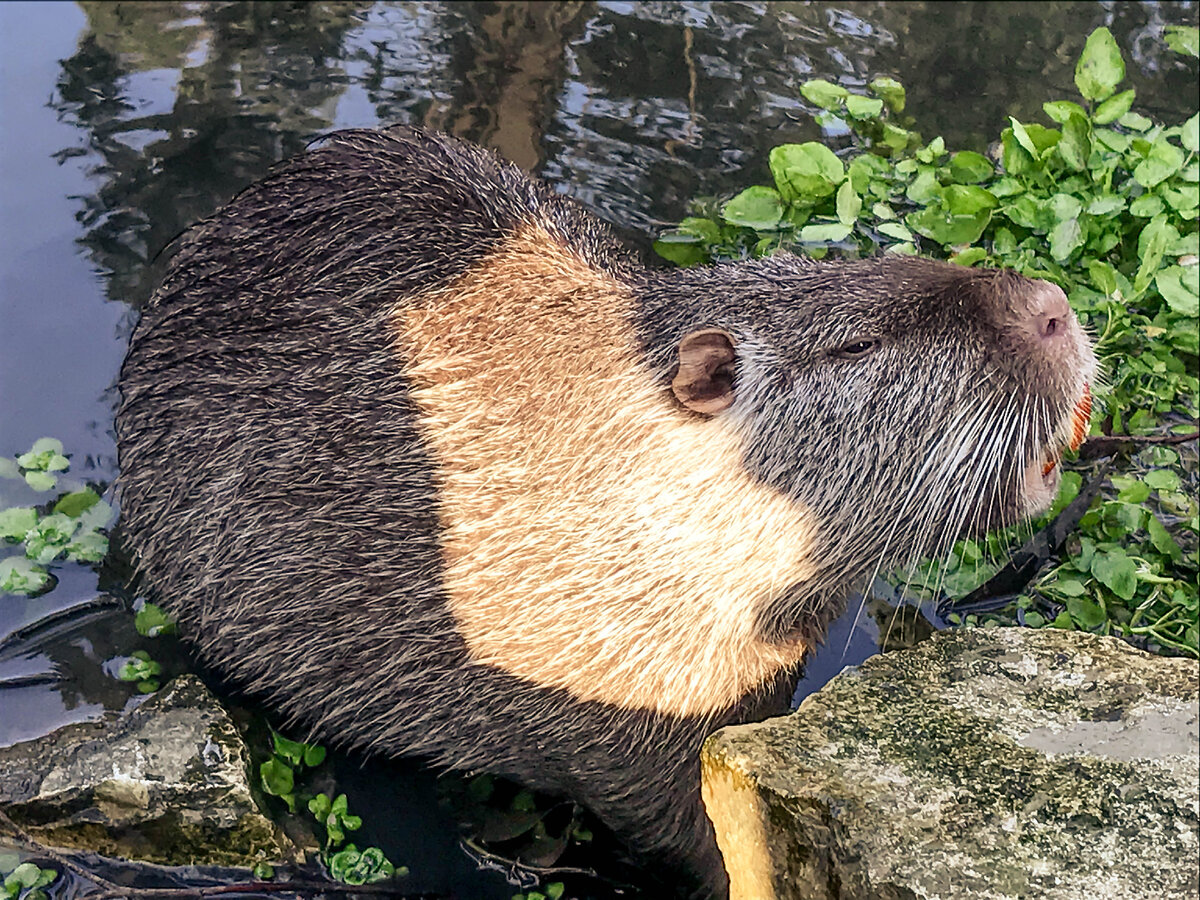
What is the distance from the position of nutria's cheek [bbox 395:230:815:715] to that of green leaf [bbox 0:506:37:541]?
47.8 inches

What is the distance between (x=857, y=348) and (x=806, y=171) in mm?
1495

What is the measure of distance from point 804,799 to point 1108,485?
1.74 metres

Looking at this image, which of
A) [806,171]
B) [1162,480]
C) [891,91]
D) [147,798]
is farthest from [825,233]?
[147,798]

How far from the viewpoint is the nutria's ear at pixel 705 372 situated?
2379mm

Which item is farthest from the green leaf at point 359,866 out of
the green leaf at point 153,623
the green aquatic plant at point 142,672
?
the green leaf at point 153,623

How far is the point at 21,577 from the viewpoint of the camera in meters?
3.19

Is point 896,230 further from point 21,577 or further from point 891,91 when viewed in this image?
point 21,577

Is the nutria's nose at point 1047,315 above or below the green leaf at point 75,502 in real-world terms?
above

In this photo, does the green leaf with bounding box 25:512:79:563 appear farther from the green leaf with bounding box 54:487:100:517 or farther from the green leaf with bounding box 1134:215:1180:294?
the green leaf with bounding box 1134:215:1180:294

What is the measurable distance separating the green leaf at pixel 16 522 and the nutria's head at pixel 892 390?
1785 millimetres

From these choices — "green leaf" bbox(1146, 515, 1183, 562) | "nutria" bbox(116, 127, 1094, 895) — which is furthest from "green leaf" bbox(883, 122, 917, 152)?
"green leaf" bbox(1146, 515, 1183, 562)

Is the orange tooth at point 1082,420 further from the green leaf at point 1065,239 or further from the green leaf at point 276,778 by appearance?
the green leaf at point 276,778

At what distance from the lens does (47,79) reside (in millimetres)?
4562

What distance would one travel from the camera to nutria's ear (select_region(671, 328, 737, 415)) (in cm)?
238
